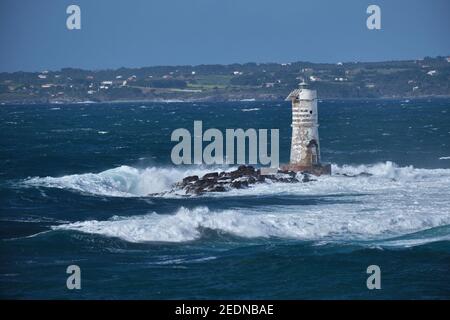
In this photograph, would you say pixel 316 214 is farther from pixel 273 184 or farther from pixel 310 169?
pixel 310 169

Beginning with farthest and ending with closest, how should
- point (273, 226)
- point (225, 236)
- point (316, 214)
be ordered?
point (316, 214) → point (273, 226) → point (225, 236)

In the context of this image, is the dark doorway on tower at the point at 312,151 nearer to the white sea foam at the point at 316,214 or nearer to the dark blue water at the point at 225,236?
the white sea foam at the point at 316,214

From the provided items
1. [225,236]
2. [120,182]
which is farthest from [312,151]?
[225,236]

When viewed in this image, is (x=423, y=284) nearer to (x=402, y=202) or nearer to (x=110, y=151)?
(x=402, y=202)

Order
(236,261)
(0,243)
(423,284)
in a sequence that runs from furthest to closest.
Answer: (0,243)
(236,261)
(423,284)

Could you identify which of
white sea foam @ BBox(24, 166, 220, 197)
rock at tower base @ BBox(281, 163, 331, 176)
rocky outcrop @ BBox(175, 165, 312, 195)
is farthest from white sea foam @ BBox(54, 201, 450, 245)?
rock at tower base @ BBox(281, 163, 331, 176)
